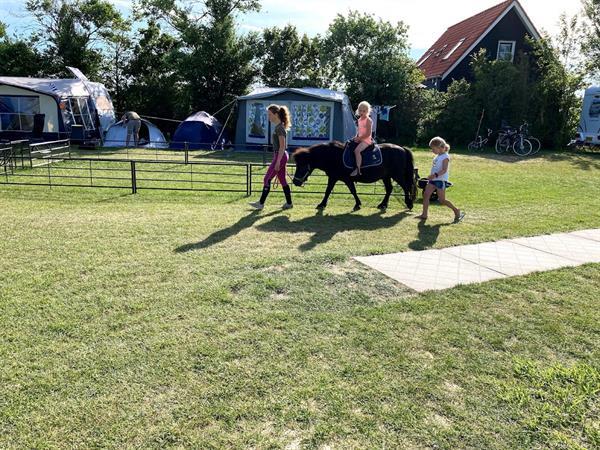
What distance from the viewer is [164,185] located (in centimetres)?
1024

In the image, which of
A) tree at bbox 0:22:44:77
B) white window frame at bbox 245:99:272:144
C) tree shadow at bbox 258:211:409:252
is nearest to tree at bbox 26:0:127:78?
tree at bbox 0:22:44:77

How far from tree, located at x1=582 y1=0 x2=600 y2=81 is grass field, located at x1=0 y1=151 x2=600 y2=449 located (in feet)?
72.7

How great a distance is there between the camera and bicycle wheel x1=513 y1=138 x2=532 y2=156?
19562 mm

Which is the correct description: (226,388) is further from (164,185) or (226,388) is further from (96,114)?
(96,114)

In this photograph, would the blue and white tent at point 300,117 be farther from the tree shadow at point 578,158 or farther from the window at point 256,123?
the tree shadow at point 578,158

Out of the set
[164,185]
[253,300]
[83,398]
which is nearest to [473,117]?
[164,185]

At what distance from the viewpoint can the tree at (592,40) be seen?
22703 millimetres

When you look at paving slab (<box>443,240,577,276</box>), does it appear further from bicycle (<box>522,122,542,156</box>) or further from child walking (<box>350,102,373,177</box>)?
bicycle (<box>522,122,542,156</box>)

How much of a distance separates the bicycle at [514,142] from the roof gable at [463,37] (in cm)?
706

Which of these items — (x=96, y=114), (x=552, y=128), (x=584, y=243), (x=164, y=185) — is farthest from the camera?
(x=552, y=128)

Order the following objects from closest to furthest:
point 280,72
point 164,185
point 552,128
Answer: point 164,185 < point 552,128 < point 280,72

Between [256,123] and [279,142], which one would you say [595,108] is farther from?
[279,142]

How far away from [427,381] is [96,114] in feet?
67.9

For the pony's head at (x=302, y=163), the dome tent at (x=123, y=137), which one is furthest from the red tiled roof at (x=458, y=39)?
the pony's head at (x=302, y=163)
